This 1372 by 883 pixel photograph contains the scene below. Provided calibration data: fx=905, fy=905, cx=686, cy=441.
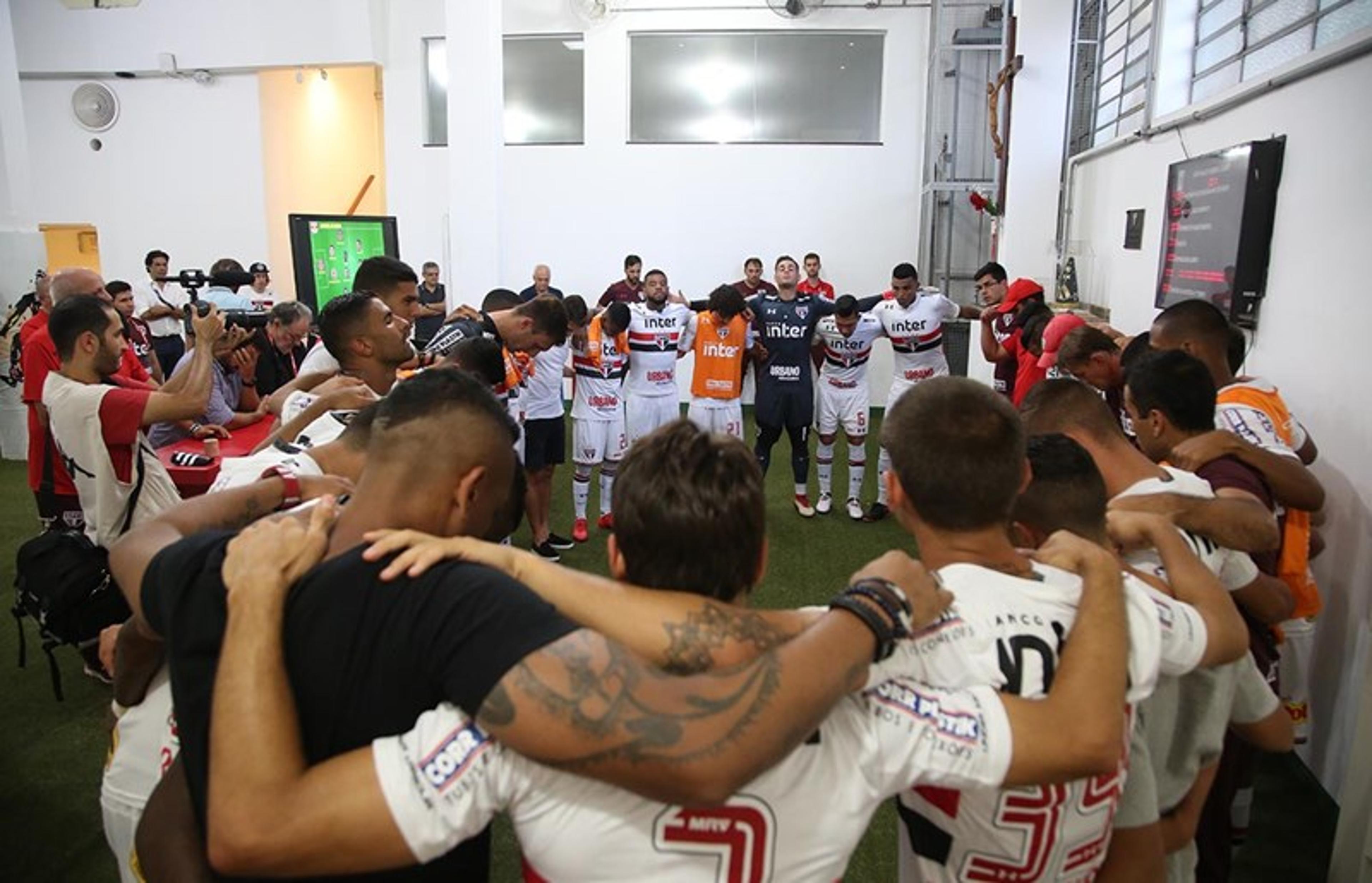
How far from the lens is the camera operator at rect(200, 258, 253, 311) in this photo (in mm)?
5812

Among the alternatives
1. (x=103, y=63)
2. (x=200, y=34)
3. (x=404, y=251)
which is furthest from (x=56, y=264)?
(x=404, y=251)

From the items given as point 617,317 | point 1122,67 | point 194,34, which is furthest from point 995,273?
point 194,34

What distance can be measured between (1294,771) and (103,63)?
14.3 metres

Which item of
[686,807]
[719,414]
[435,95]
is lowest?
[719,414]

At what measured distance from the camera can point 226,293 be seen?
325 inches

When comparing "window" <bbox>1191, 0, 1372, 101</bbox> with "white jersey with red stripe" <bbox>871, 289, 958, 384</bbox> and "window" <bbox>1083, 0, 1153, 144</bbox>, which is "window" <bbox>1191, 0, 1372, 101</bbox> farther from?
"white jersey with red stripe" <bbox>871, 289, 958, 384</bbox>

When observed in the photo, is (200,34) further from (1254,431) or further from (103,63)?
(1254,431)

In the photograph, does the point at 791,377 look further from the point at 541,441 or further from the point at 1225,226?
the point at 1225,226

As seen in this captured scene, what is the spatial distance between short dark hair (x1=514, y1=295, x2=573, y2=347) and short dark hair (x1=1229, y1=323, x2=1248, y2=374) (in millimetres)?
2744

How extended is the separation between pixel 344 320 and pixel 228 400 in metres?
2.60

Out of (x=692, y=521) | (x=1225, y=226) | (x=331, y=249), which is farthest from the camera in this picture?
(x=331, y=249)

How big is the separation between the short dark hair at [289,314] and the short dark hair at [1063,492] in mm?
5169

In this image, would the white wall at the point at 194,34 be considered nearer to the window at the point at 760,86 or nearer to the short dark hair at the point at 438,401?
the window at the point at 760,86

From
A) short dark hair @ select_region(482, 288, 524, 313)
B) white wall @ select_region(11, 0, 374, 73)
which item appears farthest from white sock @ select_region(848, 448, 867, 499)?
white wall @ select_region(11, 0, 374, 73)
